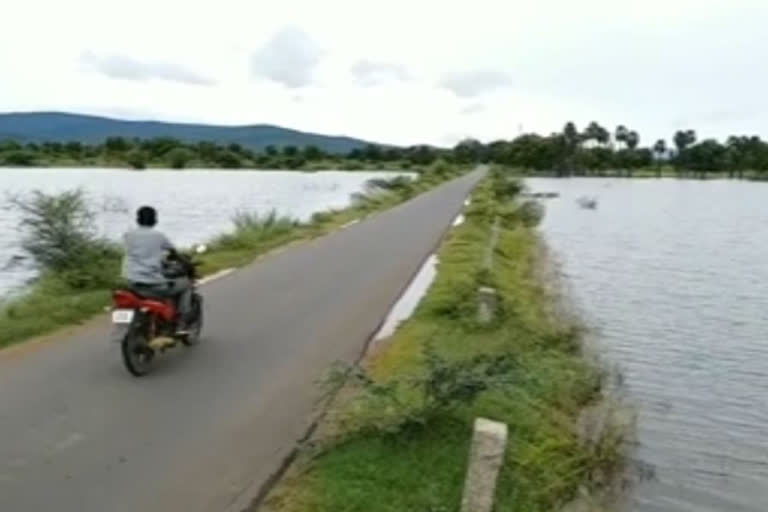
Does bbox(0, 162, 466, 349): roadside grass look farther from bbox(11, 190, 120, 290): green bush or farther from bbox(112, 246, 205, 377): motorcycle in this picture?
bbox(112, 246, 205, 377): motorcycle

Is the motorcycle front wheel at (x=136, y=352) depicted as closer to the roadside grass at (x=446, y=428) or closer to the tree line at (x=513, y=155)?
the roadside grass at (x=446, y=428)

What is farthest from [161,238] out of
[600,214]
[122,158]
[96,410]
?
[122,158]

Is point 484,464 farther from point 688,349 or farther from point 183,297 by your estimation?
point 688,349

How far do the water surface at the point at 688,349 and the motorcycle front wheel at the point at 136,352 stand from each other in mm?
4825

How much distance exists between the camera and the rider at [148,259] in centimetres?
966

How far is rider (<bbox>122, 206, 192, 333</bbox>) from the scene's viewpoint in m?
9.66

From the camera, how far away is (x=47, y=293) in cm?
1491

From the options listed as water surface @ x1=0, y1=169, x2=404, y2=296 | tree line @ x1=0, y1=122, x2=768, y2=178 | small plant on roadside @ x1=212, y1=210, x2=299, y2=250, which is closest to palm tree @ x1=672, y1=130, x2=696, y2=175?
tree line @ x1=0, y1=122, x2=768, y2=178

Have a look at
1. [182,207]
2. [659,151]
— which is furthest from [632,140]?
[182,207]

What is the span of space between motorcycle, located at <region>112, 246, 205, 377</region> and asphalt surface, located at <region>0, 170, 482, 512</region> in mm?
217

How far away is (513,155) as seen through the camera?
477 ft

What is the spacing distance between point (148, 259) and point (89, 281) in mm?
6443

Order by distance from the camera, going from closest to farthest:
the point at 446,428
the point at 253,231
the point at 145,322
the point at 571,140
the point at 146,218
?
the point at 446,428, the point at 145,322, the point at 146,218, the point at 253,231, the point at 571,140

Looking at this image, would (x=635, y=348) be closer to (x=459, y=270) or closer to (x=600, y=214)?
(x=459, y=270)
